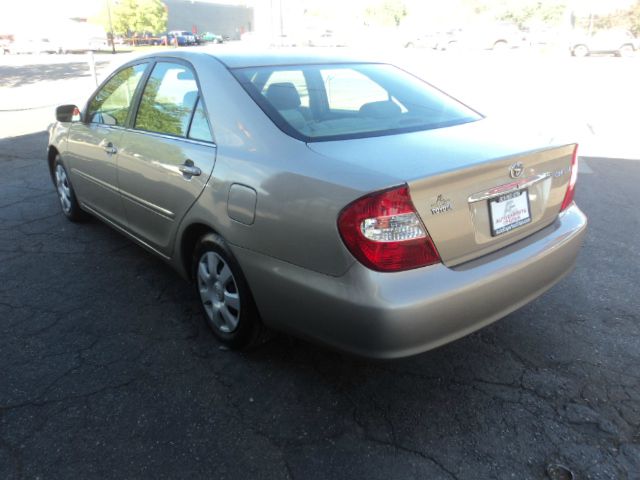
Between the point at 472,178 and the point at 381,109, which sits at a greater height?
the point at 381,109

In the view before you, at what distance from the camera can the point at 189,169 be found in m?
2.80

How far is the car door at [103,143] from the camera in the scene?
367 cm

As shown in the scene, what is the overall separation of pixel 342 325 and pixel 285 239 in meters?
0.44

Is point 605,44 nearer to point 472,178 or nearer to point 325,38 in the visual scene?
point 325,38

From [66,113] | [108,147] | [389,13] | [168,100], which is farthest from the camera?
[389,13]

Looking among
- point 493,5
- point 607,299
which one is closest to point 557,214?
point 607,299

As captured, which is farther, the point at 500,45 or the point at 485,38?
the point at 485,38

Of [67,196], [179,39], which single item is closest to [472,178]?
[67,196]

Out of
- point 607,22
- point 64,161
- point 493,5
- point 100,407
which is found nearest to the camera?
point 100,407

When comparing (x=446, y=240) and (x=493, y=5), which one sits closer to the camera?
(x=446, y=240)

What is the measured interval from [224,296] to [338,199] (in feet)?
3.55

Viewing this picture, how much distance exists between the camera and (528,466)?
6.94 feet

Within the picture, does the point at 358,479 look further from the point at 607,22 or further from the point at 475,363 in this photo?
the point at 607,22

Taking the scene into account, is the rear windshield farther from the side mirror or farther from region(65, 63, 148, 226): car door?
the side mirror
